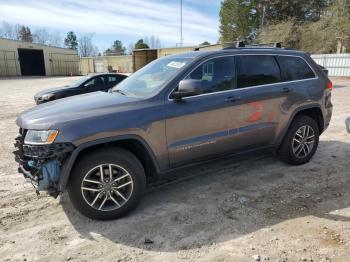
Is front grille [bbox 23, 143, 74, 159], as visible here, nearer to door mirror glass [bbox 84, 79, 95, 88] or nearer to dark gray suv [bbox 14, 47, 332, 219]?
dark gray suv [bbox 14, 47, 332, 219]

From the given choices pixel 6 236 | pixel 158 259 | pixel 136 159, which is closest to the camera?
pixel 158 259

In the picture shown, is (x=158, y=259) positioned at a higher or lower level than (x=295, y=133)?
lower

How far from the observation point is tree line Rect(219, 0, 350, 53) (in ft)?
93.2

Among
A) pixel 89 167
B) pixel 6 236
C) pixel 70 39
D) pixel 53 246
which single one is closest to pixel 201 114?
pixel 89 167

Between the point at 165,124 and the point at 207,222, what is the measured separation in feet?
4.01

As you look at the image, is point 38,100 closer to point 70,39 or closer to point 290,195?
point 290,195

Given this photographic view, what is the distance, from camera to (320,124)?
5.43 m

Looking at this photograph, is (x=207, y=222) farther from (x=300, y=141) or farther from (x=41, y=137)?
(x=300, y=141)

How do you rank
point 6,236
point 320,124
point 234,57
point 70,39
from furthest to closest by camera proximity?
point 70,39
point 320,124
point 234,57
point 6,236

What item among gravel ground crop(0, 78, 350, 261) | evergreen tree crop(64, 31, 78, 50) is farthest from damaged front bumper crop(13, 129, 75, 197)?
evergreen tree crop(64, 31, 78, 50)

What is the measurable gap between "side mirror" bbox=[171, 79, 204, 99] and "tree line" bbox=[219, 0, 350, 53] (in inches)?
1119

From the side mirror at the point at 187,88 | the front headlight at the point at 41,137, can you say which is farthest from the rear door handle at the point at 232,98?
the front headlight at the point at 41,137

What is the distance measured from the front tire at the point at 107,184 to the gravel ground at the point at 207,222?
0.17m

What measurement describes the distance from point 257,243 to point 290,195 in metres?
1.28
